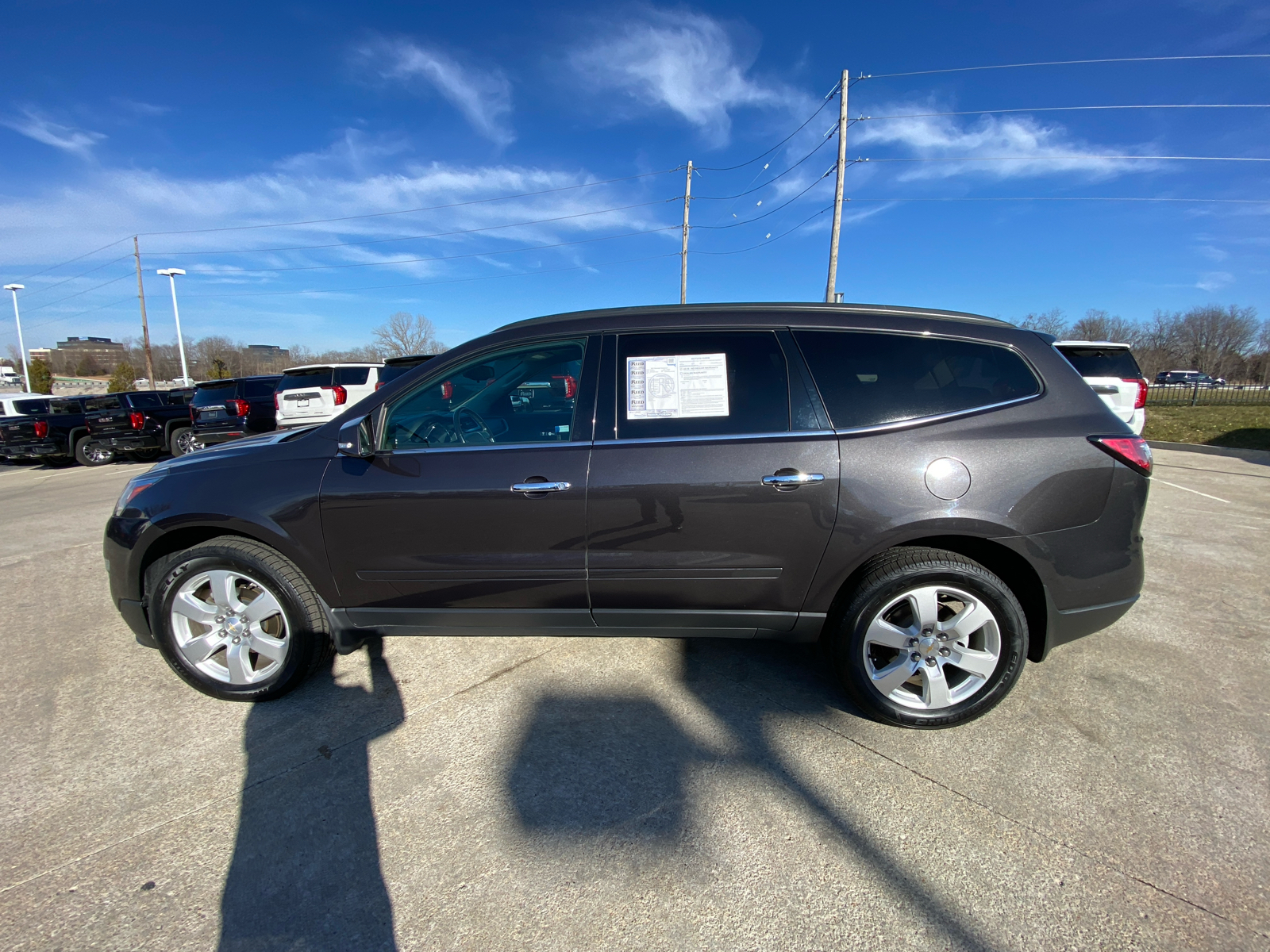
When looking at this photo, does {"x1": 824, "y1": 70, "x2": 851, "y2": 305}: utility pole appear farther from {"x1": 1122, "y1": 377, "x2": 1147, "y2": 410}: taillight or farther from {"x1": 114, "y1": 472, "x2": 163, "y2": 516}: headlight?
{"x1": 114, "y1": 472, "x2": 163, "y2": 516}: headlight

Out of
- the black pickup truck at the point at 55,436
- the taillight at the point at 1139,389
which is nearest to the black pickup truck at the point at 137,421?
the black pickup truck at the point at 55,436

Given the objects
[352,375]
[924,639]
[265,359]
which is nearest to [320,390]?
[352,375]

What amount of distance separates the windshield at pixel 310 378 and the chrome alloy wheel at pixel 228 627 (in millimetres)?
8894

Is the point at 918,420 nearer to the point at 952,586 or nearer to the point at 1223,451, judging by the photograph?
the point at 952,586

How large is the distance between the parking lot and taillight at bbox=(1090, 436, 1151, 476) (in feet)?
3.76

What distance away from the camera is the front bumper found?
40.8ft

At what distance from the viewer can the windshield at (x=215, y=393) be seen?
39.3 ft

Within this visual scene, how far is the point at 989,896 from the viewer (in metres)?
1.76

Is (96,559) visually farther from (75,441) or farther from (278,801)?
(75,441)

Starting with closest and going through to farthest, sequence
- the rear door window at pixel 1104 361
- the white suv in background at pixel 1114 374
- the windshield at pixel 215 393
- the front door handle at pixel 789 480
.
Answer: the front door handle at pixel 789 480 < the white suv in background at pixel 1114 374 < the rear door window at pixel 1104 361 < the windshield at pixel 215 393

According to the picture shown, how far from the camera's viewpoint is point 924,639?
2.50 metres

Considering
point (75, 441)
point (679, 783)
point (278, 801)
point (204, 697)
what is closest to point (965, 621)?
point (679, 783)

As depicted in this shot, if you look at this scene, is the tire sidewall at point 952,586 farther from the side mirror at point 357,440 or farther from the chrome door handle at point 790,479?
the side mirror at point 357,440

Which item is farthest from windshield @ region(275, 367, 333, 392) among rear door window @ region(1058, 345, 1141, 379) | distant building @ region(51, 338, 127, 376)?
distant building @ region(51, 338, 127, 376)
